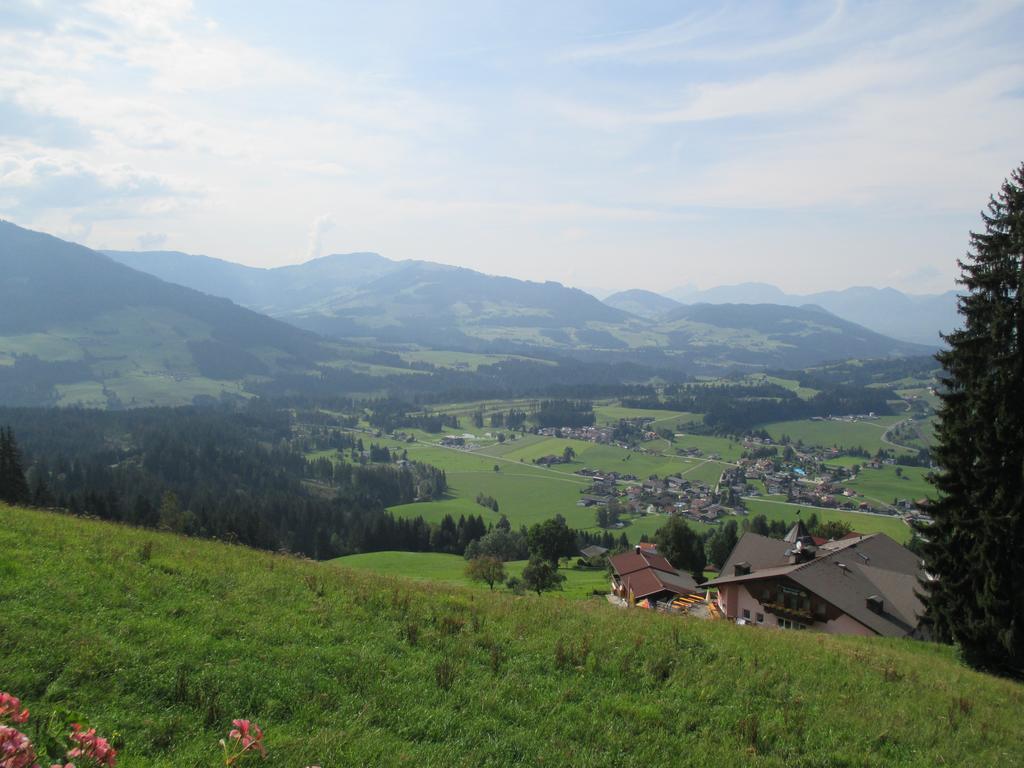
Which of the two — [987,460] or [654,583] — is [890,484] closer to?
[654,583]

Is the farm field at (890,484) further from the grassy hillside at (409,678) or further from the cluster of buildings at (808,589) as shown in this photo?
the grassy hillside at (409,678)

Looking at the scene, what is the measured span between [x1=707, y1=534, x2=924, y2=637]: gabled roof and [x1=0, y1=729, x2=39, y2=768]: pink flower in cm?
3604

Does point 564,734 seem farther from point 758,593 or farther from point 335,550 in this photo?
point 335,550

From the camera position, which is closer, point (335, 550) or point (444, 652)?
point (444, 652)

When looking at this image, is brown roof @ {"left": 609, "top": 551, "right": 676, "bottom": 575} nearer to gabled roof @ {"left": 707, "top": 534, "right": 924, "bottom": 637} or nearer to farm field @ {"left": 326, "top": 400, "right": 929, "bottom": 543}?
gabled roof @ {"left": 707, "top": 534, "right": 924, "bottom": 637}

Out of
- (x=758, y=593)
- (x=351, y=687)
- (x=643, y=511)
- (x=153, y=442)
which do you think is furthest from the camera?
(x=153, y=442)

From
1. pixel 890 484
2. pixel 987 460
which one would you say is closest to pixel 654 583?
pixel 987 460

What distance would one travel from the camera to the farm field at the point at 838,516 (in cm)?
9457

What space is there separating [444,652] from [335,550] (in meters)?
80.4

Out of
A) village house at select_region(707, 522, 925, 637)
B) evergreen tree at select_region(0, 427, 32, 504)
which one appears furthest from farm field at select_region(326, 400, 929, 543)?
evergreen tree at select_region(0, 427, 32, 504)

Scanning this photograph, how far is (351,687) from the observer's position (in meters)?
9.21

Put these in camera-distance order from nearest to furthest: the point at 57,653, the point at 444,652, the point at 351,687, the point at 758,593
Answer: the point at 57,653, the point at 351,687, the point at 444,652, the point at 758,593

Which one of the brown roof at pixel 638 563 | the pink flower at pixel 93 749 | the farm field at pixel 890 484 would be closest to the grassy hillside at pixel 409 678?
the pink flower at pixel 93 749

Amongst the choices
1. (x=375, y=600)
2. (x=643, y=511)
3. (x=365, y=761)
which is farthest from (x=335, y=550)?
(x=365, y=761)
